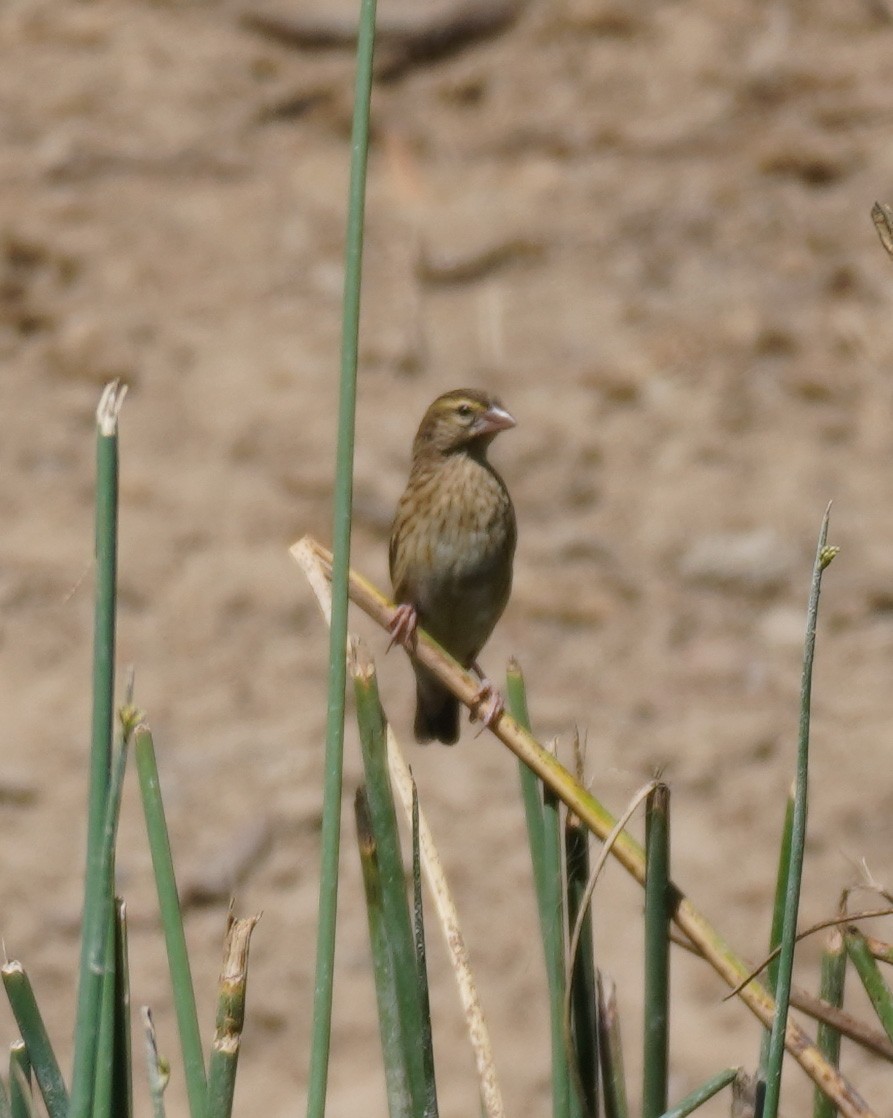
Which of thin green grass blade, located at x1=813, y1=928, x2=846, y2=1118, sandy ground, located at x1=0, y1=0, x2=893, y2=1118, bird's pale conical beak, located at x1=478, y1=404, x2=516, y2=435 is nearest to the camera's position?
thin green grass blade, located at x1=813, y1=928, x2=846, y2=1118

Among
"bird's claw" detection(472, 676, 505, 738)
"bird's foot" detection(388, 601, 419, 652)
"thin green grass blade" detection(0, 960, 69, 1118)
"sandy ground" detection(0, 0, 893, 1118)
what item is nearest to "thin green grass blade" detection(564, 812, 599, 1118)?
"bird's claw" detection(472, 676, 505, 738)

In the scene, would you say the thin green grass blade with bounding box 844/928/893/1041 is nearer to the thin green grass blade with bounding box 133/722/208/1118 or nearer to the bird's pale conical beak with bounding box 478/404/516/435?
the thin green grass blade with bounding box 133/722/208/1118

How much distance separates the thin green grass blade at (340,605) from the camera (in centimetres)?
148

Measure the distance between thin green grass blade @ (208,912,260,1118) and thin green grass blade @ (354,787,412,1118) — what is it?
0.14 m

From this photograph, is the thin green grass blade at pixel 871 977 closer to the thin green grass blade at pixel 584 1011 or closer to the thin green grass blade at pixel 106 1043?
the thin green grass blade at pixel 584 1011

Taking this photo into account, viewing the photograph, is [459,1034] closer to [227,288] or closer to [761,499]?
[761,499]

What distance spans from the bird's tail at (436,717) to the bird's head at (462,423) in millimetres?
477

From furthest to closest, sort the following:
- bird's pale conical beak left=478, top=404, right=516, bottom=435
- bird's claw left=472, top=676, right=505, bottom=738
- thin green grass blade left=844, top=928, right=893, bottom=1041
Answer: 1. bird's pale conical beak left=478, top=404, right=516, bottom=435
2. bird's claw left=472, top=676, right=505, bottom=738
3. thin green grass blade left=844, top=928, right=893, bottom=1041

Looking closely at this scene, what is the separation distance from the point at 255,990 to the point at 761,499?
5.62 feet

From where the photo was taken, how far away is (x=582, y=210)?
498 centimetres

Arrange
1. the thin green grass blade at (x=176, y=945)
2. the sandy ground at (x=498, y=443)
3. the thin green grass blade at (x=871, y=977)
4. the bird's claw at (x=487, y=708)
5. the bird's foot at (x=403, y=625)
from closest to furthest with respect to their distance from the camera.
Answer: the thin green grass blade at (x=176, y=945)
the thin green grass blade at (x=871, y=977)
the bird's claw at (x=487, y=708)
the bird's foot at (x=403, y=625)
the sandy ground at (x=498, y=443)

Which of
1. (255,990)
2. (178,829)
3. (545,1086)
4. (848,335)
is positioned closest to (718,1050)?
(545,1086)

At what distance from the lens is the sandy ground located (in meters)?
4.42

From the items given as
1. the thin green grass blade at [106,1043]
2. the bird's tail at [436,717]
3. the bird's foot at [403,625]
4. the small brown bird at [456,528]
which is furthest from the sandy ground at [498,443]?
the thin green grass blade at [106,1043]
